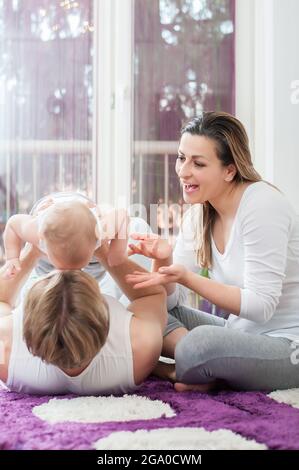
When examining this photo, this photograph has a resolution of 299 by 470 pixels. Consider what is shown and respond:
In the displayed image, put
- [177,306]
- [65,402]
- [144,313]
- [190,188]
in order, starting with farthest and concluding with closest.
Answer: [177,306] < [190,188] < [144,313] < [65,402]

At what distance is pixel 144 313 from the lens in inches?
58.1

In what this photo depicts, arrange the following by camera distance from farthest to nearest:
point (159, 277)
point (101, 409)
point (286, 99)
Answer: point (286, 99), point (159, 277), point (101, 409)

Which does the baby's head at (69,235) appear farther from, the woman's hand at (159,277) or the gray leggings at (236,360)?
the gray leggings at (236,360)

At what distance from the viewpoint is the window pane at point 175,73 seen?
9.80 feet

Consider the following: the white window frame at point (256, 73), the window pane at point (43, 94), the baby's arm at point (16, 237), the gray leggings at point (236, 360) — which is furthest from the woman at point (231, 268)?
the window pane at point (43, 94)

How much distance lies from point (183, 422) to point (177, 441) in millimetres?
132

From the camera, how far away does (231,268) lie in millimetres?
1700

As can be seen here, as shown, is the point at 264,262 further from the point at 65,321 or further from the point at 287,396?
the point at 65,321

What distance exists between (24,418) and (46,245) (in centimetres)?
40

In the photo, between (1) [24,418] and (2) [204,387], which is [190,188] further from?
(1) [24,418]

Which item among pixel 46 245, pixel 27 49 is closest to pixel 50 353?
pixel 46 245

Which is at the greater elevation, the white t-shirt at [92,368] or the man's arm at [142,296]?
the man's arm at [142,296]

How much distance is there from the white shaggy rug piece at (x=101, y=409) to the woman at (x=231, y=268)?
182 millimetres

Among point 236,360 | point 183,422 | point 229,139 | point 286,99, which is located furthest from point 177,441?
point 286,99
